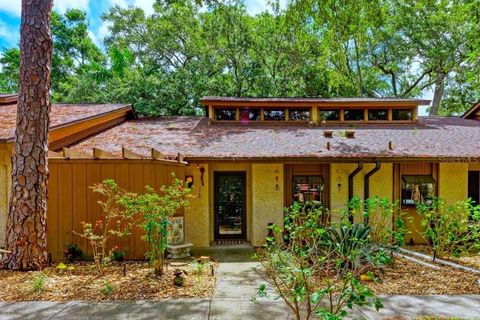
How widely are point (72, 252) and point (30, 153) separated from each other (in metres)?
2.29

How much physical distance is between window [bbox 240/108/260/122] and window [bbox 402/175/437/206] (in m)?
5.84

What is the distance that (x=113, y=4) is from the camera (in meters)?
22.1

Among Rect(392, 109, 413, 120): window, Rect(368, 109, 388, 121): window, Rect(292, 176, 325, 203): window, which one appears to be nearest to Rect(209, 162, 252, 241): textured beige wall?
Rect(292, 176, 325, 203): window

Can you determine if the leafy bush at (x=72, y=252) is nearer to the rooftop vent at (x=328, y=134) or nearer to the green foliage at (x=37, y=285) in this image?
the green foliage at (x=37, y=285)

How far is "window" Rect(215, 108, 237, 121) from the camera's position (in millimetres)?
13000

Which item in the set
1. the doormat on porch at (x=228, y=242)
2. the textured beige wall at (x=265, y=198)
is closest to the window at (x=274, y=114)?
the textured beige wall at (x=265, y=198)

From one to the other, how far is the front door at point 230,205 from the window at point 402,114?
724 centimetres

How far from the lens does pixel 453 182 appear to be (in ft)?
31.8

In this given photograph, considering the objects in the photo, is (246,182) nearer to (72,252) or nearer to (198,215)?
(198,215)

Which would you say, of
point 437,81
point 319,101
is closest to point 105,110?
point 319,101

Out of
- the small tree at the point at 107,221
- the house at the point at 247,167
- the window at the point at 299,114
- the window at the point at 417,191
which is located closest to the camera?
the small tree at the point at 107,221

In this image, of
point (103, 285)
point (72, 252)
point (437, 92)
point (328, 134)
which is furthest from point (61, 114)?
point (437, 92)

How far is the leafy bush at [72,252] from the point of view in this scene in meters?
7.01

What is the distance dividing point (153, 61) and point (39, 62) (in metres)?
16.0
